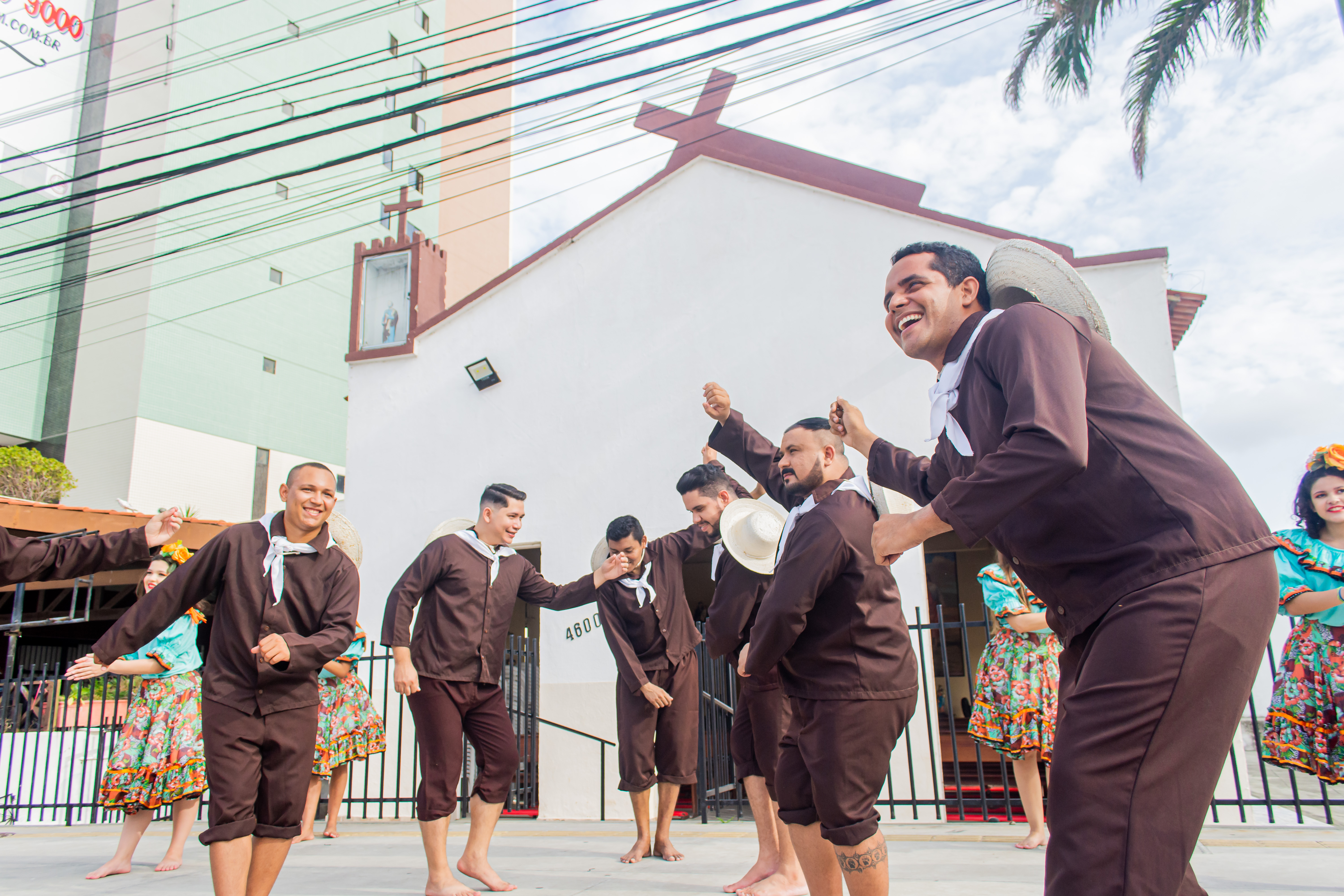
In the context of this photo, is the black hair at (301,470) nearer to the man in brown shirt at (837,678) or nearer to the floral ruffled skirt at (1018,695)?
the man in brown shirt at (837,678)

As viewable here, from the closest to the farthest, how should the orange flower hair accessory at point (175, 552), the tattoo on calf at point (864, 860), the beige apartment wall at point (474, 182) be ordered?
1. the tattoo on calf at point (864, 860)
2. the orange flower hair accessory at point (175, 552)
3. the beige apartment wall at point (474, 182)

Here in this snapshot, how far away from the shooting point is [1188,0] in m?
11.0

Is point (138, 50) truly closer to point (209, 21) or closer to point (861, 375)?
point (209, 21)

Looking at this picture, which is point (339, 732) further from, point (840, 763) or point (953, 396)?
point (953, 396)

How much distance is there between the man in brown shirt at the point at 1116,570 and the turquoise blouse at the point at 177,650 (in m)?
5.06

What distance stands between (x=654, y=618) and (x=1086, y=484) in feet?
12.8

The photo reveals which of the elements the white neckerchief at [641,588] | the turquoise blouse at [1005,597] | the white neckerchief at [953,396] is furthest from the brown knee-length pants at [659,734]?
the white neckerchief at [953,396]

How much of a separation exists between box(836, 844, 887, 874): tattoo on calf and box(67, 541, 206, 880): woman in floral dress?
406 cm

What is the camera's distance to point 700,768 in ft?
22.1

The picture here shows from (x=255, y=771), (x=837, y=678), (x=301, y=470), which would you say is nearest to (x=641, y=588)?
(x=301, y=470)

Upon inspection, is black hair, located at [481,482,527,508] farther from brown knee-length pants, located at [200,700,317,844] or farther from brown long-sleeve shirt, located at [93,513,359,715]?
brown knee-length pants, located at [200,700,317,844]

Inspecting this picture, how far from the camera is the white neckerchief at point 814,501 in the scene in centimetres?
328

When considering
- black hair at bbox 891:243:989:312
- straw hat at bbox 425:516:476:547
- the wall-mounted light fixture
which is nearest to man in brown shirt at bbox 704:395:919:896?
black hair at bbox 891:243:989:312

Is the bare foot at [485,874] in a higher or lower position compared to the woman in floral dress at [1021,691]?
lower
